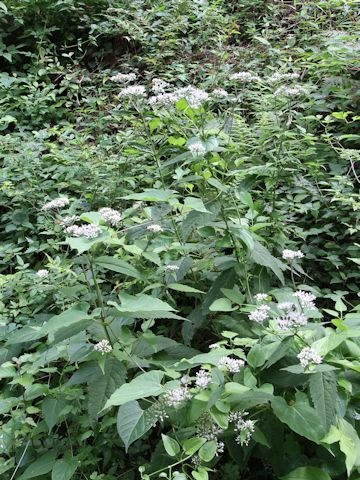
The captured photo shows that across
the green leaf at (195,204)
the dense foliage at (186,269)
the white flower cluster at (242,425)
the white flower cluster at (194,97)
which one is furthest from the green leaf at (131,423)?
the white flower cluster at (194,97)

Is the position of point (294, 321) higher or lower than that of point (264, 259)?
higher

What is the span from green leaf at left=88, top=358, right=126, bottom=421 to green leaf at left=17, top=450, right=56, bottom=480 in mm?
304

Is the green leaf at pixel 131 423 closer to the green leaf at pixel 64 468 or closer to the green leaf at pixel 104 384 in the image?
the green leaf at pixel 104 384

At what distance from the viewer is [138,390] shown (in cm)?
129

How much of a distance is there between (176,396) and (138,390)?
0.11 meters

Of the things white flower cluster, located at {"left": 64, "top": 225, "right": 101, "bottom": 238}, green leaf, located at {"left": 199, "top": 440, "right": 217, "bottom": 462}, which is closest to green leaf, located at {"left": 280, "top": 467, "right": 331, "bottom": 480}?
green leaf, located at {"left": 199, "top": 440, "right": 217, "bottom": 462}

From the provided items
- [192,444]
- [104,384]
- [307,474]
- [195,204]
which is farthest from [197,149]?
[307,474]

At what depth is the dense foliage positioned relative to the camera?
4.57ft

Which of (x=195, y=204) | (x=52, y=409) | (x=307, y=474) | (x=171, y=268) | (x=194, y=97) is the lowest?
(x=52, y=409)

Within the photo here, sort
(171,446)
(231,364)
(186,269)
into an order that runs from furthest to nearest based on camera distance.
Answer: (186,269) < (231,364) < (171,446)

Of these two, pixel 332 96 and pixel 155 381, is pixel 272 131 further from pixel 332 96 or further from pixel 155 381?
pixel 155 381

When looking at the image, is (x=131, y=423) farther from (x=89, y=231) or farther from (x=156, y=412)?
(x=89, y=231)

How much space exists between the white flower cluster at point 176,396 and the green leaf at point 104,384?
0.23 meters

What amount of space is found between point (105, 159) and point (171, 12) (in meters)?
2.69
